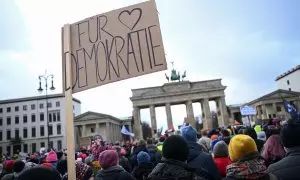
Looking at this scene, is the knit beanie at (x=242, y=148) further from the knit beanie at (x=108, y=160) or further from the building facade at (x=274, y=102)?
the building facade at (x=274, y=102)

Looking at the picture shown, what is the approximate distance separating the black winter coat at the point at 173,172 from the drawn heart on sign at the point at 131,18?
6.22ft

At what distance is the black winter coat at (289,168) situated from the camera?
324 cm

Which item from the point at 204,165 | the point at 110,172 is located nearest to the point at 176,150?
the point at 204,165

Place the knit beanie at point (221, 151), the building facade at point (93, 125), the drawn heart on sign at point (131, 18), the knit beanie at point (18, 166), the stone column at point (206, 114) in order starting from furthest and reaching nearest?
the building facade at point (93, 125), the stone column at point (206, 114), the knit beanie at point (18, 166), the knit beanie at point (221, 151), the drawn heart on sign at point (131, 18)

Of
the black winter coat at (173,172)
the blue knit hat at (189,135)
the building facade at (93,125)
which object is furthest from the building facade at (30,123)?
the black winter coat at (173,172)

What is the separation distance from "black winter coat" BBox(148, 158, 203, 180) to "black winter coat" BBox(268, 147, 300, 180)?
3.11ft

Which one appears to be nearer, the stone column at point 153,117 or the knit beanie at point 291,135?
the knit beanie at point 291,135

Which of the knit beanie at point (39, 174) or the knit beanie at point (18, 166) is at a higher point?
the knit beanie at point (39, 174)

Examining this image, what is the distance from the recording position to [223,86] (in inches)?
2388

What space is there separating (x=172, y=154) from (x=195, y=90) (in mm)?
58463

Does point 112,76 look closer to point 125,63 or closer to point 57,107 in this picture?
point 125,63

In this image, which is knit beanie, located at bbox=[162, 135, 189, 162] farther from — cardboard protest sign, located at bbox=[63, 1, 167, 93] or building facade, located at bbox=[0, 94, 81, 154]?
building facade, located at bbox=[0, 94, 81, 154]

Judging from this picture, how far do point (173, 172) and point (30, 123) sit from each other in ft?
265

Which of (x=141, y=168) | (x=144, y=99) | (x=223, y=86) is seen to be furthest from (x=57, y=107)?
(x=141, y=168)
